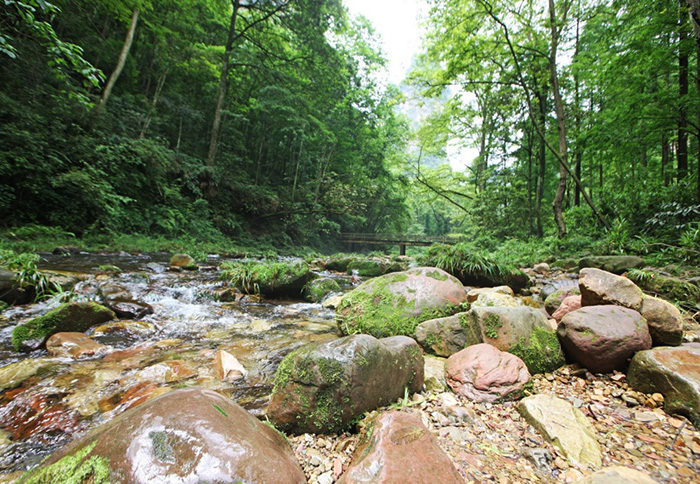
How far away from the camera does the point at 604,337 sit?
6.85ft

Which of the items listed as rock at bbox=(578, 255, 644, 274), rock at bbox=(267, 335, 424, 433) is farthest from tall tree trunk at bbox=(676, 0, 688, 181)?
rock at bbox=(267, 335, 424, 433)

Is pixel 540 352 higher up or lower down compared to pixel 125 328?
higher up

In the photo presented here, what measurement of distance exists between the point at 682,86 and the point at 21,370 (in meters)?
14.0

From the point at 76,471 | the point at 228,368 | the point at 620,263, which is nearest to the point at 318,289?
the point at 228,368

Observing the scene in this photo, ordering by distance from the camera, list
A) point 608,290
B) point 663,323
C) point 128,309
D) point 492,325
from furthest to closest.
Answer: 1. point 128,309
2. point 608,290
3. point 492,325
4. point 663,323

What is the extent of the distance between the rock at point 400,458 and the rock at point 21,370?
2.70 metres

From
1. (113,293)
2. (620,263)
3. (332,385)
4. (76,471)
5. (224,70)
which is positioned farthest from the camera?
(224,70)

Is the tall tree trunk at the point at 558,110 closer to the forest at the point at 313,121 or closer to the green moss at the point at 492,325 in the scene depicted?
the forest at the point at 313,121

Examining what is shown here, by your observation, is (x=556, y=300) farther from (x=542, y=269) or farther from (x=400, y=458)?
(x=542, y=269)

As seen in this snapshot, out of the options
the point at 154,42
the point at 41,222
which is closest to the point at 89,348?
the point at 41,222

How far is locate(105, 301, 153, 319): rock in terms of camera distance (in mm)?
3686

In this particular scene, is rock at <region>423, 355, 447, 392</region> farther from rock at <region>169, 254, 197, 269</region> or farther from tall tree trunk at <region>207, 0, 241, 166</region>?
tall tree trunk at <region>207, 0, 241, 166</region>

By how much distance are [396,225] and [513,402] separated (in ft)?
109

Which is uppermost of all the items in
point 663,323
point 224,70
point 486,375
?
point 224,70
